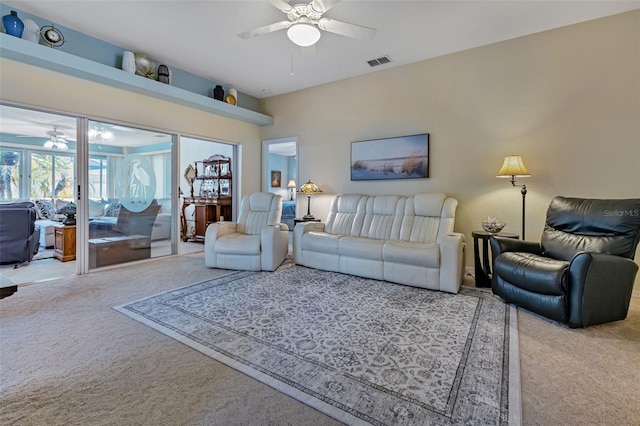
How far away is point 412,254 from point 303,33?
Result: 2.48m

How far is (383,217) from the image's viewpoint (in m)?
4.22

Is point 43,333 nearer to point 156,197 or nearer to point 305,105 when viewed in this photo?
point 156,197

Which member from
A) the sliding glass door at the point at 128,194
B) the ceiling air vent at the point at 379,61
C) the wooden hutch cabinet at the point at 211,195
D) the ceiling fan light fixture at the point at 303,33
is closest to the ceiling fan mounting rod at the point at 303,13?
the ceiling fan light fixture at the point at 303,33

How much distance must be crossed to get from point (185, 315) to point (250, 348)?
860 mm

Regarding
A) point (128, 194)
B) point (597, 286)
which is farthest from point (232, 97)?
point (597, 286)

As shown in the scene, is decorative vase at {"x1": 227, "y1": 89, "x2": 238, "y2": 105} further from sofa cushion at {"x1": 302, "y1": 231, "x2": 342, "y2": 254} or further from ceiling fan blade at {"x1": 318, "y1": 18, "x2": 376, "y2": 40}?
ceiling fan blade at {"x1": 318, "y1": 18, "x2": 376, "y2": 40}

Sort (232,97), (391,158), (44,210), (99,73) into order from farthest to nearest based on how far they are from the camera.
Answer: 1. (44,210)
2. (232,97)
3. (391,158)
4. (99,73)

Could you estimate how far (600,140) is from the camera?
3256mm

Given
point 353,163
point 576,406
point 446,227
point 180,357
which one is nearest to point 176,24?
point 353,163

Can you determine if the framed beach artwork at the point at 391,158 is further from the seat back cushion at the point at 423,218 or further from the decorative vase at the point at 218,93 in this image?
the decorative vase at the point at 218,93

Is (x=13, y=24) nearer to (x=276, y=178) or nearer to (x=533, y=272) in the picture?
(x=533, y=272)

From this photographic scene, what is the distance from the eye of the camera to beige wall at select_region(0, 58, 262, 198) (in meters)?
3.24

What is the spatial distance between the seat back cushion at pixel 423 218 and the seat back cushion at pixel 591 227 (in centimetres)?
112

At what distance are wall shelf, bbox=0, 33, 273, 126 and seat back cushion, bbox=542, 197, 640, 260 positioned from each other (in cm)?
494
